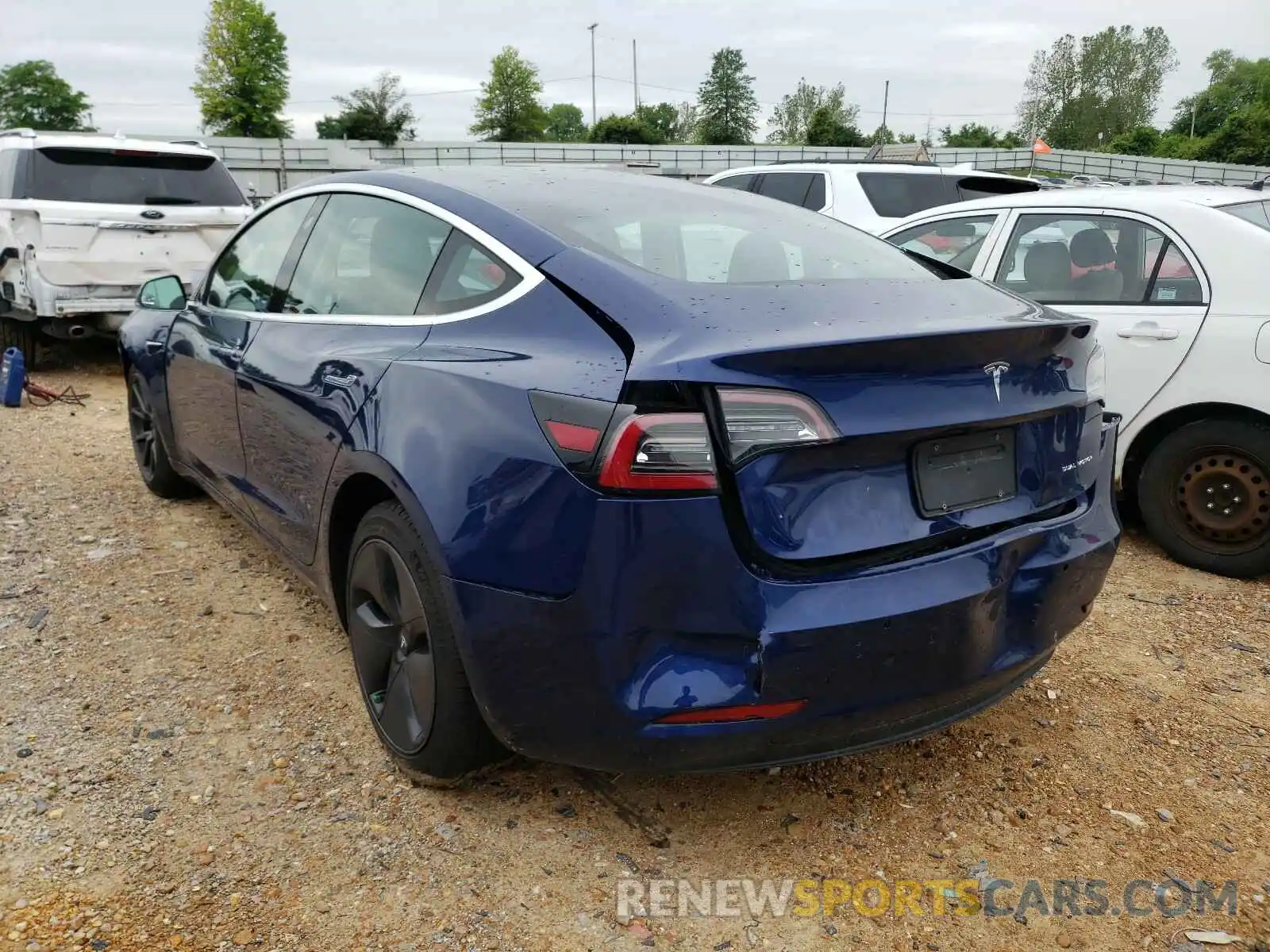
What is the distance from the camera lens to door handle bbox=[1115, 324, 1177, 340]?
4047 mm

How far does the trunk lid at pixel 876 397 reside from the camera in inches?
75.6

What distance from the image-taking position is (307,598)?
12.7 feet

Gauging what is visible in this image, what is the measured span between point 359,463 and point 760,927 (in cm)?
147

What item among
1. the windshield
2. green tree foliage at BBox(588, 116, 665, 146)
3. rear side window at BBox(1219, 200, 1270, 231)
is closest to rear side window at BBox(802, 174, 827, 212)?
rear side window at BBox(1219, 200, 1270, 231)

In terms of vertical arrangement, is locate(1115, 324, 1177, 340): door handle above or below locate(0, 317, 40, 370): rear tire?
above

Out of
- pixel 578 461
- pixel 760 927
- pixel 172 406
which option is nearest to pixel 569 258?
pixel 578 461

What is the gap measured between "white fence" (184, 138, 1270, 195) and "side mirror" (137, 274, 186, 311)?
37.7m

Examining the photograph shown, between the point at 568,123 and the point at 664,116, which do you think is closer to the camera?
the point at 664,116

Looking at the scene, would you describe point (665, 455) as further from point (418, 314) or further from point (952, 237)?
point (952, 237)

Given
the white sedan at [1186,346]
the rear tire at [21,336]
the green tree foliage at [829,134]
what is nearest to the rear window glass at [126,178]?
the rear tire at [21,336]

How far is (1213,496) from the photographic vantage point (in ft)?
13.2

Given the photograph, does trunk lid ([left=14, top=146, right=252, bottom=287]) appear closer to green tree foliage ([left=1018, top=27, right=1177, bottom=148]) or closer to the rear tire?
the rear tire

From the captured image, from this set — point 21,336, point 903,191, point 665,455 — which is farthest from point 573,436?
point 21,336

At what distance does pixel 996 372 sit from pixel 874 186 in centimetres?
695
